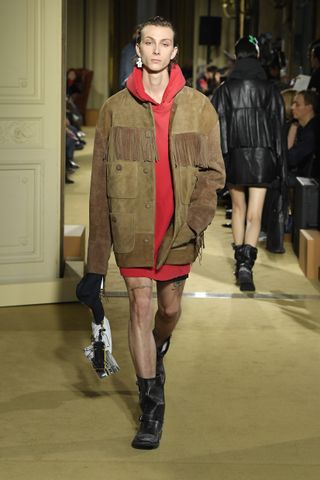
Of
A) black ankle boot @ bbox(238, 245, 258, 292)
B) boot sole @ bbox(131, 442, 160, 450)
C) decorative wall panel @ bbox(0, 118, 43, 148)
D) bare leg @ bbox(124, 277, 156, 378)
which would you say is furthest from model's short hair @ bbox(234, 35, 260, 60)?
boot sole @ bbox(131, 442, 160, 450)

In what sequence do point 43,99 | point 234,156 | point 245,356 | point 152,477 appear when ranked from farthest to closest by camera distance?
1. point 234,156
2. point 43,99
3. point 245,356
4. point 152,477

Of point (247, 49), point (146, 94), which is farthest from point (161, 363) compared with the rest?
point (247, 49)

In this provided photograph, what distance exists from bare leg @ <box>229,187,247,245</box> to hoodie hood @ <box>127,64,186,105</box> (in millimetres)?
3190

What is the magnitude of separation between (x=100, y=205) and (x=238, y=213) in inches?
128

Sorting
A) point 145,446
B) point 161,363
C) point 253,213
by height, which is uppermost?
point 253,213

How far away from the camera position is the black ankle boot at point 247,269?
6.98 m

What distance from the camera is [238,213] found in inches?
288

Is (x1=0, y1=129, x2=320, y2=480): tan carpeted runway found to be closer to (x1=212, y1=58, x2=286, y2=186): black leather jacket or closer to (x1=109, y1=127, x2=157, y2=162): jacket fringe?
(x1=212, y1=58, x2=286, y2=186): black leather jacket

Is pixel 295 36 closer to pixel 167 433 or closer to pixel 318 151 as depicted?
pixel 318 151

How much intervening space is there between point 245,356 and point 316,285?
1.90 metres

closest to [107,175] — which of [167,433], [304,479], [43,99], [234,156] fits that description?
[167,433]

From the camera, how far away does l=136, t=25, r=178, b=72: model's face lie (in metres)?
4.00

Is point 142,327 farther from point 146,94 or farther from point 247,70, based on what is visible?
point 247,70

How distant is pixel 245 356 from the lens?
17.8 ft
